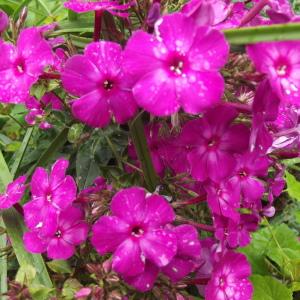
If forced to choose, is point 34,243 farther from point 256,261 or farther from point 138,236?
point 256,261

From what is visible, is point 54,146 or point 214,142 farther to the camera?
point 54,146

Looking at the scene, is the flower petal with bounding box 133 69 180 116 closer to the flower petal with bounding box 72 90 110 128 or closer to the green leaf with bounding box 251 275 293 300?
the flower petal with bounding box 72 90 110 128

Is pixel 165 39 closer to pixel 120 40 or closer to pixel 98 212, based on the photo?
pixel 120 40

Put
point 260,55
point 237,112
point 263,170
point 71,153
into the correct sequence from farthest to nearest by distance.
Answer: point 71,153 → point 263,170 → point 237,112 → point 260,55

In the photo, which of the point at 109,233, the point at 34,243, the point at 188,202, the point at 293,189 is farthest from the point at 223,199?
the point at 293,189

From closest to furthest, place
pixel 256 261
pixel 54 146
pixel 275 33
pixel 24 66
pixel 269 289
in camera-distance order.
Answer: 1. pixel 275 33
2. pixel 24 66
3. pixel 54 146
4. pixel 269 289
5. pixel 256 261

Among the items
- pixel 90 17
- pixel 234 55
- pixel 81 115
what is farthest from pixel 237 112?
pixel 90 17

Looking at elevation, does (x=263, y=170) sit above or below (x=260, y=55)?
below
